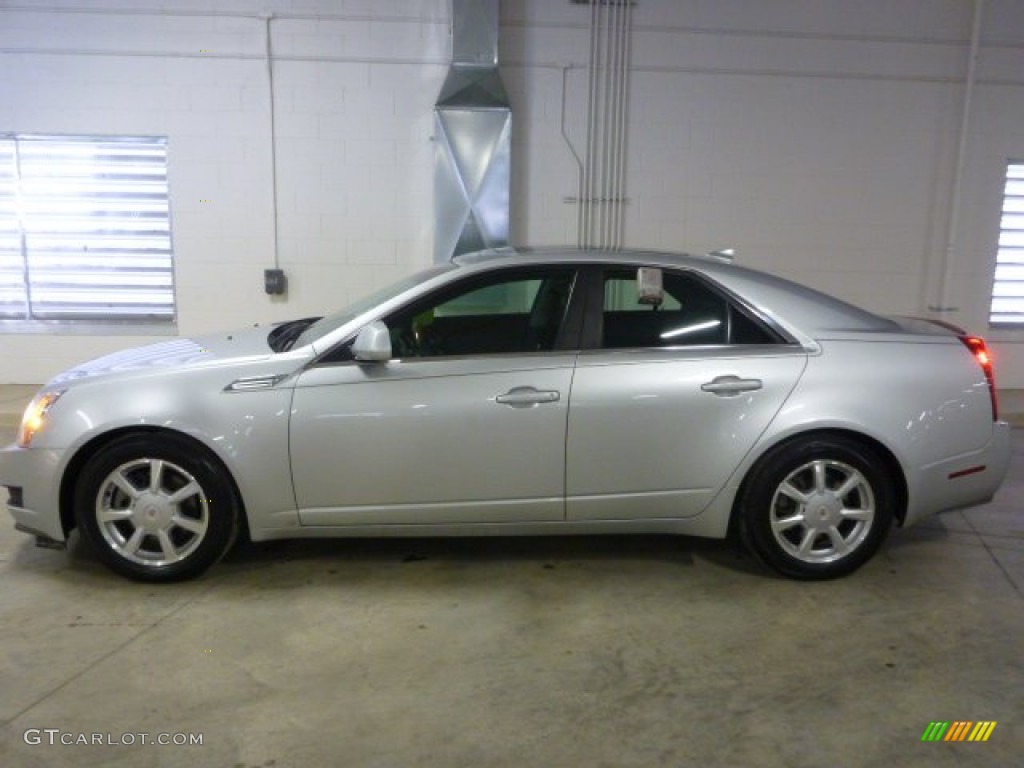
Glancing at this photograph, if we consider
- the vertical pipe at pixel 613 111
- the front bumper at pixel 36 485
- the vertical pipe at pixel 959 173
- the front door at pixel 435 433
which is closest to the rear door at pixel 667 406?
the front door at pixel 435 433

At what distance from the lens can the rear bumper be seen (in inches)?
159

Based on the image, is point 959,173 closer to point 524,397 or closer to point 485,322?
point 485,322

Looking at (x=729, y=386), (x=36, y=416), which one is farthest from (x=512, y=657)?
(x=36, y=416)

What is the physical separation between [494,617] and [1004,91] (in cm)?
738

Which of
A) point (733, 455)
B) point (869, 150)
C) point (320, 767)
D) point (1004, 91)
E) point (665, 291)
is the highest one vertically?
point (1004, 91)

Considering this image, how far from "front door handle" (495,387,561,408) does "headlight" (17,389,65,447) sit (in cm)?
205

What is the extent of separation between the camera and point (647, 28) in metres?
7.71

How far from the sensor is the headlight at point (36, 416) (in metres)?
3.91

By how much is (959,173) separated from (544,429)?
624 centimetres

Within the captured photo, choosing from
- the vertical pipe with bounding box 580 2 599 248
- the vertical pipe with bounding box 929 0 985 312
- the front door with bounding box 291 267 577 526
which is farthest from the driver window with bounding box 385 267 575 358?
the vertical pipe with bounding box 929 0 985 312

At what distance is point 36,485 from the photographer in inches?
153

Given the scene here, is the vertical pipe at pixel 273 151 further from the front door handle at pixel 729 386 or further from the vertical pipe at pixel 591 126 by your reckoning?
the front door handle at pixel 729 386

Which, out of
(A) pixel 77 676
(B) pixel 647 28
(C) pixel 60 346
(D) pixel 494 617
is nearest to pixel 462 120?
(B) pixel 647 28

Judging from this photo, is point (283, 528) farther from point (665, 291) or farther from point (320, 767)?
point (665, 291)
